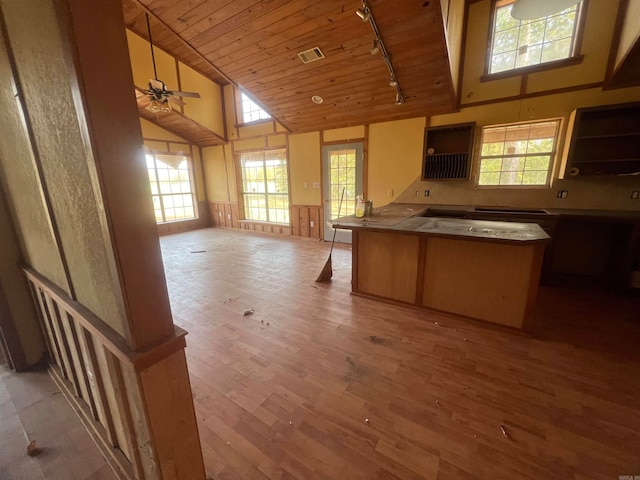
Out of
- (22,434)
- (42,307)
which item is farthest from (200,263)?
(22,434)

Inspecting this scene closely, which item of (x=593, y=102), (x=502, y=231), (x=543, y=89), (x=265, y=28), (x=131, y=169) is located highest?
(x=265, y=28)

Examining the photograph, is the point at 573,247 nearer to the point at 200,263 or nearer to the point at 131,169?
the point at 131,169

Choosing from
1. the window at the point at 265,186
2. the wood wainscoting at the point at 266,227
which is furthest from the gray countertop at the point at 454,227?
the window at the point at 265,186

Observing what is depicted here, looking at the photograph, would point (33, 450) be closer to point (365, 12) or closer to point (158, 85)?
point (365, 12)

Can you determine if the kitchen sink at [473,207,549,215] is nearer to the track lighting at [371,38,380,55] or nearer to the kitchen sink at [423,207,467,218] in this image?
the kitchen sink at [423,207,467,218]

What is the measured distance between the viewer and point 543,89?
3.58m

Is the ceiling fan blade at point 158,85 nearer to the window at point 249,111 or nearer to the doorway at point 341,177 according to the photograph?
the window at point 249,111

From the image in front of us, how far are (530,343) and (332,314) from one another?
173 centimetres

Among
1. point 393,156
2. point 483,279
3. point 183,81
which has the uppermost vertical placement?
point 183,81

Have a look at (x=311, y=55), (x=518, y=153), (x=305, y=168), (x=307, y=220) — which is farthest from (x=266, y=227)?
(x=518, y=153)

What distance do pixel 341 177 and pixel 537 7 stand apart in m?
3.62

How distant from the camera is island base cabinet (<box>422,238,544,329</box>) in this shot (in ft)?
7.44

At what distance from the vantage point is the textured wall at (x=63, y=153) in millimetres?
741

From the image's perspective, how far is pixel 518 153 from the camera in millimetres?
3908
